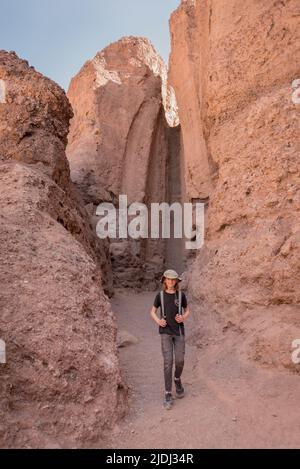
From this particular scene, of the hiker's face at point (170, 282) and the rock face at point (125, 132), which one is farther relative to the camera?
the rock face at point (125, 132)

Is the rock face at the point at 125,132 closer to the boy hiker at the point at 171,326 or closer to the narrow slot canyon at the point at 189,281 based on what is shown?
the narrow slot canyon at the point at 189,281

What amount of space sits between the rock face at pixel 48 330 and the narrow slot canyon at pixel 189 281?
2cm

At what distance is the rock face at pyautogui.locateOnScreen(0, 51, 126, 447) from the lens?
409 cm

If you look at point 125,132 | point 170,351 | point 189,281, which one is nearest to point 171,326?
point 170,351

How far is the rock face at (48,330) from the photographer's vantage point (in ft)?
13.4

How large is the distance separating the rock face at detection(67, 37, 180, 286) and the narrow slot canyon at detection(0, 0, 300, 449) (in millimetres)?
980

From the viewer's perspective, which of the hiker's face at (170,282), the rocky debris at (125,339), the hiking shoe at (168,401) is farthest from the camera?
the rocky debris at (125,339)

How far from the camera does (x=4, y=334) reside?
4523 mm

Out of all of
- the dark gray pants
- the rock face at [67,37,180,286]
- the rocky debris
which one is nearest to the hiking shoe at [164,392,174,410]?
the dark gray pants

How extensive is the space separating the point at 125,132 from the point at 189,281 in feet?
25.3

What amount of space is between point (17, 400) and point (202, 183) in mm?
8212

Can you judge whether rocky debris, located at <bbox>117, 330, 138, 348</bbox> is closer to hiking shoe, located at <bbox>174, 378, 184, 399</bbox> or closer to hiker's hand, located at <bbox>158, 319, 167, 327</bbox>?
hiking shoe, located at <bbox>174, 378, 184, 399</bbox>

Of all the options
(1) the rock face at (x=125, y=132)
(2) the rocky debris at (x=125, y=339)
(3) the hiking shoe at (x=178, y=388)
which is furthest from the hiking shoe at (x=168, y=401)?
(1) the rock face at (x=125, y=132)

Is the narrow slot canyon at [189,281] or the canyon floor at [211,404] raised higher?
the narrow slot canyon at [189,281]
